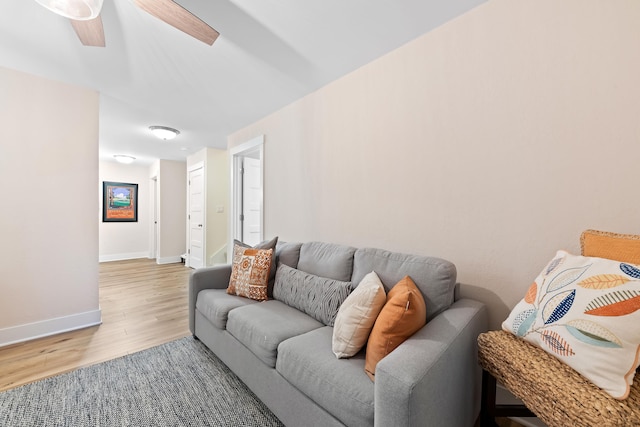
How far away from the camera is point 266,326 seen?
1630 millimetres

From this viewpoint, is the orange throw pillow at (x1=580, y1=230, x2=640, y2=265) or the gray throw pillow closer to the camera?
the orange throw pillow at (x1=580, y1=230, x2=640, y2=265)

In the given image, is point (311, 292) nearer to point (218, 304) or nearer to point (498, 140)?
point (218, 304)

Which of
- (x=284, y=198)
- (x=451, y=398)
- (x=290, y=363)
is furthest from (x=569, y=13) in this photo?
(x=284, y=198)

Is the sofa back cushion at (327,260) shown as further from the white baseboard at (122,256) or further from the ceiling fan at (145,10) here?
the white baseboard at (122,256)

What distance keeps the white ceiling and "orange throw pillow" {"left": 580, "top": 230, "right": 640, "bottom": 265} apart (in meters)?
1.43

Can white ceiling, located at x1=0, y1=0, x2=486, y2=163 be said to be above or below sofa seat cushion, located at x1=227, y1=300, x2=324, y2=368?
above

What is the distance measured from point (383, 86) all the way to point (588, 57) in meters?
1.16

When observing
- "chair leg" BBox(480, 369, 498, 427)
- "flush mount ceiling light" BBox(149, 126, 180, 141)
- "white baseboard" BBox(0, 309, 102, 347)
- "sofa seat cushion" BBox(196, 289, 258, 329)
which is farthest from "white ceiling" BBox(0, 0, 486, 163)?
"white baseboard" BBox(0, 309, 102, 347)

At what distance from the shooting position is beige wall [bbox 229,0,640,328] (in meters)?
1.22

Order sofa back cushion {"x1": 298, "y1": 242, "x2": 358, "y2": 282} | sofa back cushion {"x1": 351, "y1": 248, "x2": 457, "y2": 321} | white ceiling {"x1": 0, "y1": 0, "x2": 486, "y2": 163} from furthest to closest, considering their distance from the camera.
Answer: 1. sofa back cushion {"x1": 298, "y1": 242, "x2": 358, "y2": 282}
2. white ceiling {"x1": 0, "y1": 0, "x2": 486, "y2": 163}
3. sofa back cushion {"x1": 351, "y1": 248, "x2": 457, "y2": 321}

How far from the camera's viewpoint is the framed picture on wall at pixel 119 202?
5.96m

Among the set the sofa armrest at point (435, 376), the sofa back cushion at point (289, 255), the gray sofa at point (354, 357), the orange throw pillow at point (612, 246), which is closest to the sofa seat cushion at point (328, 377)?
the gray sofa at point (354, 357)

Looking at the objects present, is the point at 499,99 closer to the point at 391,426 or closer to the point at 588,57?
the point at 588,57

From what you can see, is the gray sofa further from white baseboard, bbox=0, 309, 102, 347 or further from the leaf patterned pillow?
white baseboard, bbox=0, 309, 102, 347
